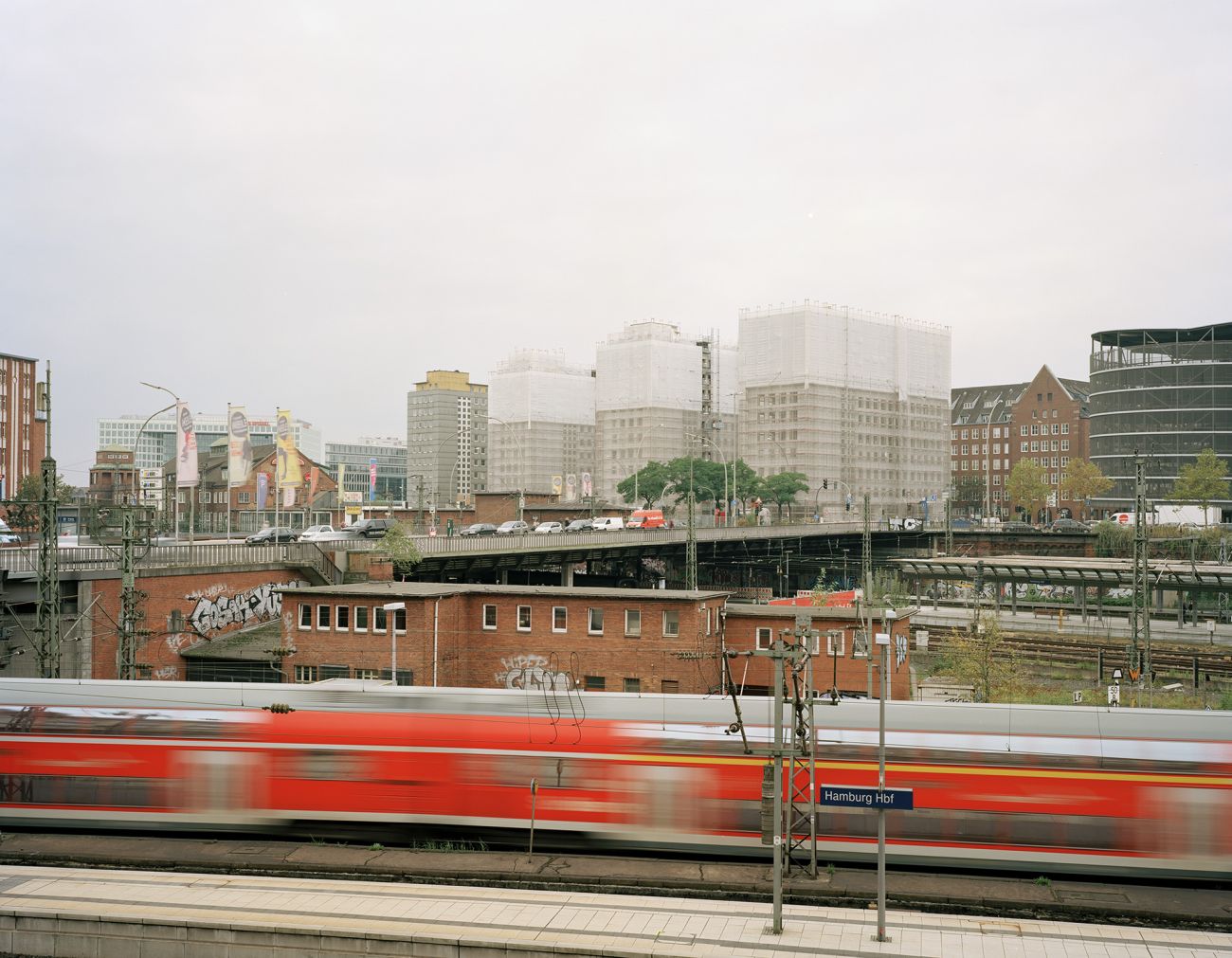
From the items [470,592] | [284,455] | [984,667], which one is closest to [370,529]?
[284,455]

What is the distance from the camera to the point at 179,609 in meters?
46.8

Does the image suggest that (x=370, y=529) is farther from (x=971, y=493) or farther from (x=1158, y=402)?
(x=971, y=493)

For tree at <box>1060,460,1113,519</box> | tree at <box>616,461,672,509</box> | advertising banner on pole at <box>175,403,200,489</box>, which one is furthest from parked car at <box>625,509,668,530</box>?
tree at <box>1060,460,1113,519</box>

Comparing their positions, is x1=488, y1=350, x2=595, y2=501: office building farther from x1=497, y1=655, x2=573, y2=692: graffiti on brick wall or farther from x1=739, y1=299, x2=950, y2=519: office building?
x1=497, y1=655, x2=573, y2=692: graffiti on brick wall

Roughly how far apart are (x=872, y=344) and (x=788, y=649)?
436ft

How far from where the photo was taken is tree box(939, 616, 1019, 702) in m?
47.0

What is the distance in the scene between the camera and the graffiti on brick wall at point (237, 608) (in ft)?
158

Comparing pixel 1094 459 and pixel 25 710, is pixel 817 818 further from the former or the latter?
pixel 1094 459

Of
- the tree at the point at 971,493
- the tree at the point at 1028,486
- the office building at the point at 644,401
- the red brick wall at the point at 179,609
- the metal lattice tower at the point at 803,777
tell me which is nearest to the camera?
the metal lattice tower at the point at 803,777

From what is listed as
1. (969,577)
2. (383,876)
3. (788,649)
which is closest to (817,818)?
(788,649)

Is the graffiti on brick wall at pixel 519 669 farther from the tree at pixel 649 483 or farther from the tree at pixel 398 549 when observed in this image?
the tree at pixel 649 483

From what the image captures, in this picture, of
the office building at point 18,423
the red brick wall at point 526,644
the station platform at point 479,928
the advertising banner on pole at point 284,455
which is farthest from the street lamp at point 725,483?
the station platform at point 479,928

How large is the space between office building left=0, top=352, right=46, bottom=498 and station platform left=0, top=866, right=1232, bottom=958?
378ft

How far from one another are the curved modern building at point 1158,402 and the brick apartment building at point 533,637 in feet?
300
